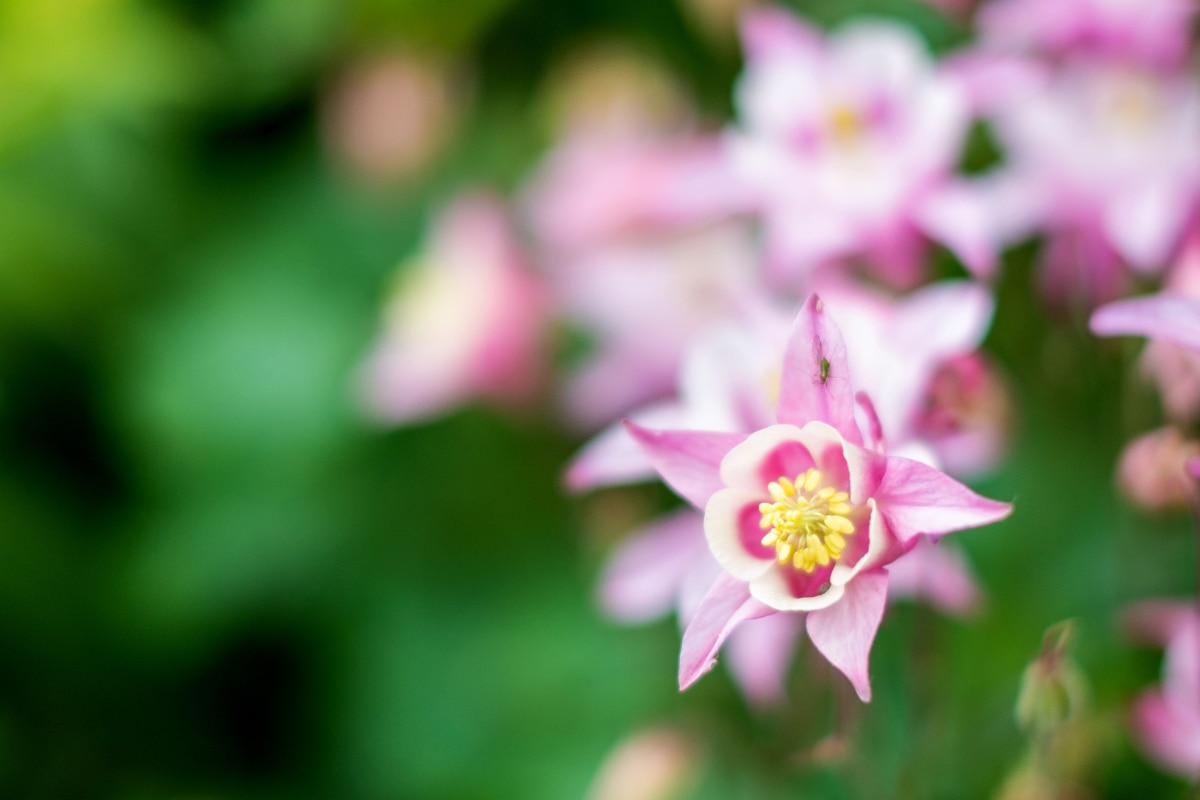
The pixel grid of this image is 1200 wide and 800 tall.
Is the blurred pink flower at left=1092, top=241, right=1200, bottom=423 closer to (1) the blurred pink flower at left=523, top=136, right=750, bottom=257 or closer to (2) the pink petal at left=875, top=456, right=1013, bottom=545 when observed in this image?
(2) the pink petal at left=875, top=456, right=1013, bottom=545

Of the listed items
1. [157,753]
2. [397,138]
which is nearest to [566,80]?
[397,138]

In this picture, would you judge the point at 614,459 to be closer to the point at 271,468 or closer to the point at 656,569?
the point at 656,569

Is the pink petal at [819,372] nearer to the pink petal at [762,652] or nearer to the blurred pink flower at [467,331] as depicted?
the pink petal at [762,652]

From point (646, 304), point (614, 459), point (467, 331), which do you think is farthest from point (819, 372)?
point (467, 331)

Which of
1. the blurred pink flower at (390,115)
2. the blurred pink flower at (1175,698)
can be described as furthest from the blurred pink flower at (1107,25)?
the blurred pink flower at (390,115)

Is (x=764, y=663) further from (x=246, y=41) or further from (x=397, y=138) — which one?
(x=246, y=41)
